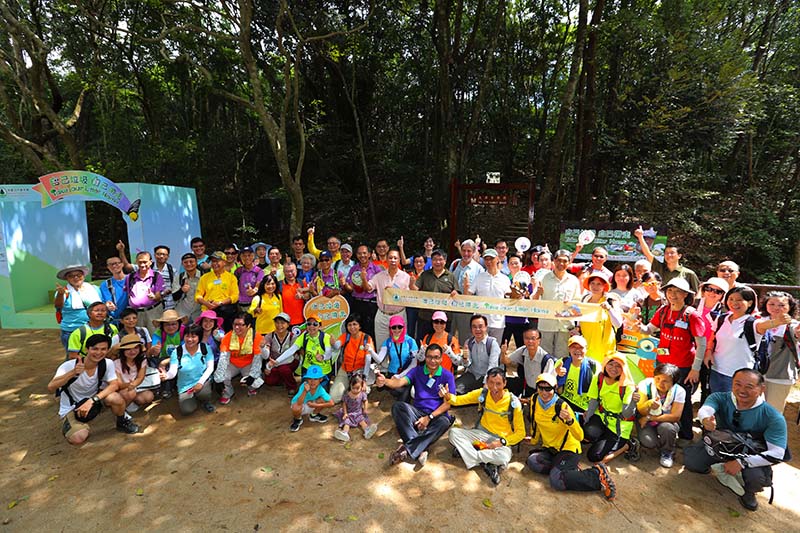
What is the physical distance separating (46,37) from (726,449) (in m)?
19.6

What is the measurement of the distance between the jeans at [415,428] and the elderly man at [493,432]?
0.20 m

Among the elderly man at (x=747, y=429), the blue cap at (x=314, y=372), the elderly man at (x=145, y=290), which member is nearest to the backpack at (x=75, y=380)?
the elderly man at (x=145, y=290)

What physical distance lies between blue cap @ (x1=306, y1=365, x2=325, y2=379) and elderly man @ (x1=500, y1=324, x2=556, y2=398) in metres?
2.32

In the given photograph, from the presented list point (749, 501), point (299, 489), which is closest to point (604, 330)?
point (749, 501)

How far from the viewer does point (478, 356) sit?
512cm

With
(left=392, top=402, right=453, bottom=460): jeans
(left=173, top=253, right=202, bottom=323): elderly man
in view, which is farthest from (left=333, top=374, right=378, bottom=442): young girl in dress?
(left=173, top=253, right=202, bottom=323): elderly man

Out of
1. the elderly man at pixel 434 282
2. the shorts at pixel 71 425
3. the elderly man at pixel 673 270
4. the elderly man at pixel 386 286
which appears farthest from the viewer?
the elderly man at pixel 386 286

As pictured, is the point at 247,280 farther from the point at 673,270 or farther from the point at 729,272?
the point at 729,272

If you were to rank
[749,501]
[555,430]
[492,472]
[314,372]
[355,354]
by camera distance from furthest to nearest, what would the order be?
[355,354] → [314,372] → [555,430] → [492,472] → [749,501]

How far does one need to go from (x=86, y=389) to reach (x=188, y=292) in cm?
184

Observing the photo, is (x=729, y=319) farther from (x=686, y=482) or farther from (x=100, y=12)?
(x=100, y=12)

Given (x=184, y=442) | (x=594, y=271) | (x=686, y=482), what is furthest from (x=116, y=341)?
(x=686, y=482)

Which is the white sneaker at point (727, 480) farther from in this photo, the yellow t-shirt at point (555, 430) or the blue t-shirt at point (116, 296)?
the blue t-shirt at point (116, 296)

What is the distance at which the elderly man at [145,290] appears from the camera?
570cm
